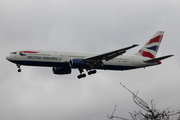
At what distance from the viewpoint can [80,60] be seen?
47969 millimetres

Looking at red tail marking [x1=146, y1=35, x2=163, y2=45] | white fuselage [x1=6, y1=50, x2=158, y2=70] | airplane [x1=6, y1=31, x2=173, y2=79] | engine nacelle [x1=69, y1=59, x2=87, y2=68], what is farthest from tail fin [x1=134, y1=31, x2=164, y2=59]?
engine nacelle [x1=69, y1=59, x2=87, y2=68]

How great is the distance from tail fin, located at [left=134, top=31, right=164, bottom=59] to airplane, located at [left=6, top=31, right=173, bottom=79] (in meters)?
1.71

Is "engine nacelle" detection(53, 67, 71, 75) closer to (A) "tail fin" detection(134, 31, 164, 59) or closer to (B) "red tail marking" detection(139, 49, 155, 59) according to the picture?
(A) "tail fin" detection(134, 31, 164, 59)

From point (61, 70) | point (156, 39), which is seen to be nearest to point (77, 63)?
point (61, 70)

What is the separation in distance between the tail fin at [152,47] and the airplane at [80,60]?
171cm

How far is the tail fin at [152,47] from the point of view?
57281mm

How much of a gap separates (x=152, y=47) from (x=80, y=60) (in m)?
18.2

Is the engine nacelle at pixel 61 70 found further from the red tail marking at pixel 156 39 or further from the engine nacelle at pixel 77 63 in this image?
the red tail marking at pixel 156 39

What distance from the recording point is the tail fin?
57281 mm

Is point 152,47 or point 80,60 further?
point 152,47

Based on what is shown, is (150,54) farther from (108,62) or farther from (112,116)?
(112,116)

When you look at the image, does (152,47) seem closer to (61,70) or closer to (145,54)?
(145,54)

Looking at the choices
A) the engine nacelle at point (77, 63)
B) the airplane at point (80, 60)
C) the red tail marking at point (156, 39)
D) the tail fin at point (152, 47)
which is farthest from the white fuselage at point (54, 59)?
the red tail marking at point (156, 39)

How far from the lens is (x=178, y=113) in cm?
744
